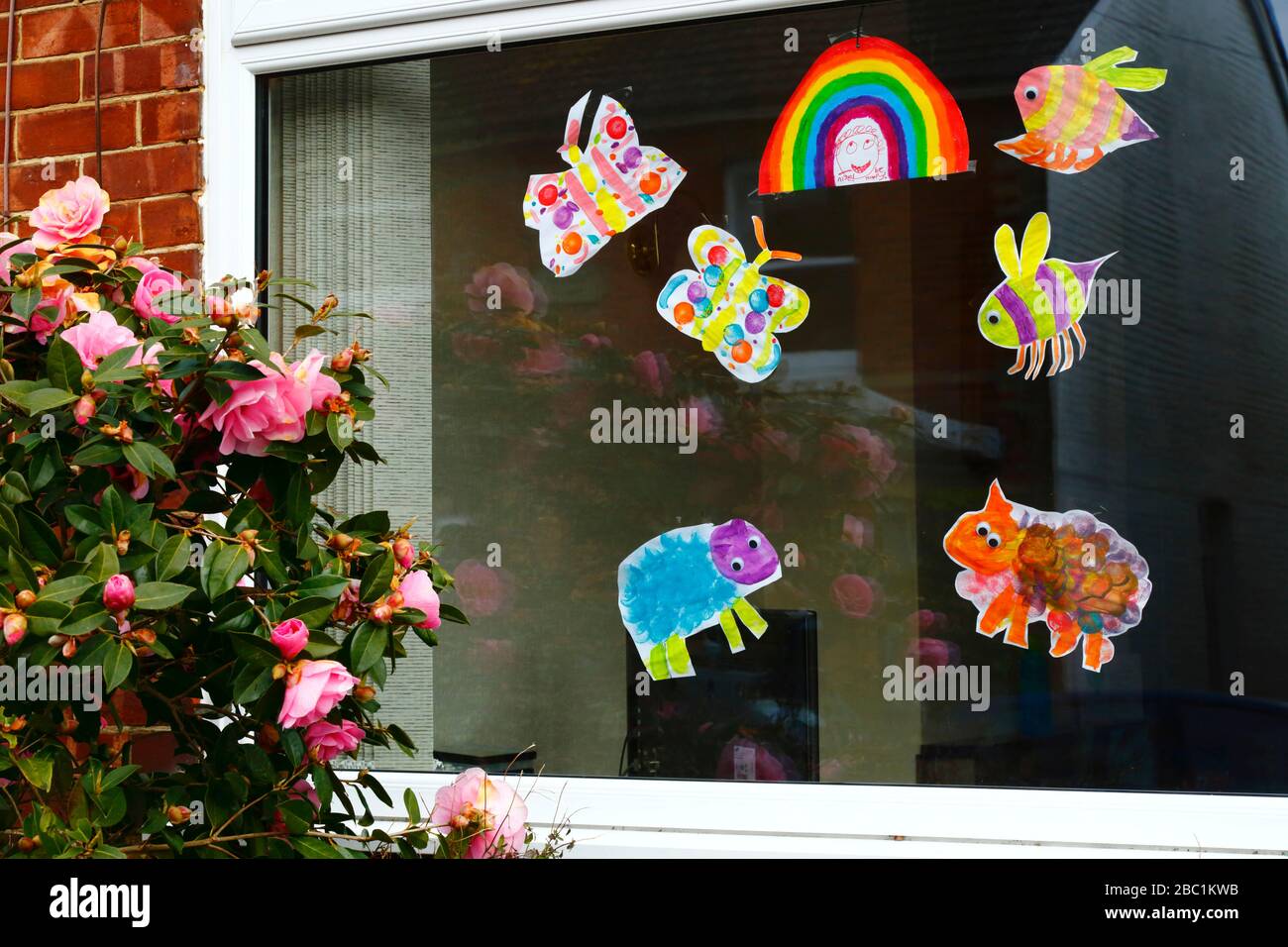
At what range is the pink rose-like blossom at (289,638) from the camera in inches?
53.1

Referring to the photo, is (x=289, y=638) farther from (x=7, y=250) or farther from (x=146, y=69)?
(x=146, y=69)

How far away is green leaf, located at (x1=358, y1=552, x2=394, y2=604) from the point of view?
146 centimetres

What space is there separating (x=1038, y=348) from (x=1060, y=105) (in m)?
0.46

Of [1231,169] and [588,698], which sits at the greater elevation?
A: [1231,169]

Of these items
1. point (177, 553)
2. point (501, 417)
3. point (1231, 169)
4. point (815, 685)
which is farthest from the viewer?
point (501, 417)

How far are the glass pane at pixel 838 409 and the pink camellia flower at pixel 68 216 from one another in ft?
2.59

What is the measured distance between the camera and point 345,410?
4.96 feet

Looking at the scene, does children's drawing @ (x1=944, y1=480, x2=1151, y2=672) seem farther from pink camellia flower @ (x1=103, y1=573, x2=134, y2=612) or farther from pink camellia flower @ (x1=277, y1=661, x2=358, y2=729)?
pink camellia flower @ (x1=103, y1=573, x2=134, y2=612)

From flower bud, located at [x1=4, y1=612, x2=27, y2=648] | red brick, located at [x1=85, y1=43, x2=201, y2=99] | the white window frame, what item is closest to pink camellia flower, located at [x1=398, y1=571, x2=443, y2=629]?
flower bud, located at [x1=4, y1=612, x2=27, y2=648]

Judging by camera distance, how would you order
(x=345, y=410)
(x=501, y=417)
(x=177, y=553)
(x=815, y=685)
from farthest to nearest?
(x=501, y=417), (x=815, y=685), (x=345, y=410), (x=177, y=553)

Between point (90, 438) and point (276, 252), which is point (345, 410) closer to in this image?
point (90, 438)

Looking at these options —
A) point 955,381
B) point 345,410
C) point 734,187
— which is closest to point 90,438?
point 345,410

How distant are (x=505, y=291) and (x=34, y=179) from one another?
1087mm

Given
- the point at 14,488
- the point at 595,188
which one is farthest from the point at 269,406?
the point at 595,188
